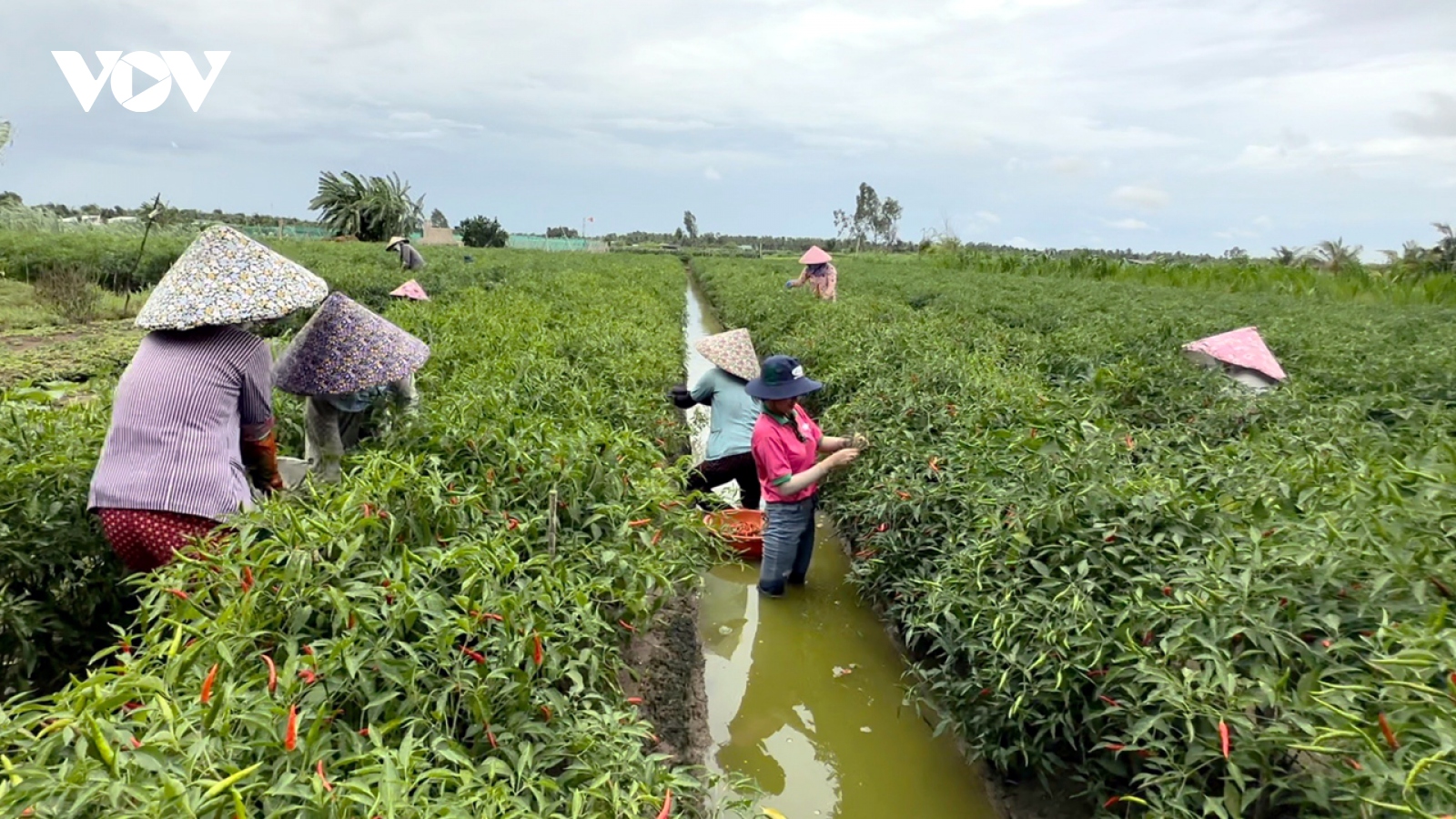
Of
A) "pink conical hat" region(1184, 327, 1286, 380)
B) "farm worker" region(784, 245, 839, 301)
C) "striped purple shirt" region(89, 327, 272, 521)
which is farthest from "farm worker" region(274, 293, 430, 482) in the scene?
"farm worker" region(784, 245, 839, 301)

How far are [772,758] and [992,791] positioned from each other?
36.2 inches

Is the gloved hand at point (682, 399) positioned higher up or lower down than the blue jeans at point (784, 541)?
higher up

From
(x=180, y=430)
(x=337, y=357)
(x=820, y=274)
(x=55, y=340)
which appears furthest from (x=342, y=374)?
(x=55, y=340)

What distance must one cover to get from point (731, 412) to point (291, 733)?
12.4 ft

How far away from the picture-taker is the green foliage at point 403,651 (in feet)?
4.52

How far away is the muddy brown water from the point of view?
3.21 metres

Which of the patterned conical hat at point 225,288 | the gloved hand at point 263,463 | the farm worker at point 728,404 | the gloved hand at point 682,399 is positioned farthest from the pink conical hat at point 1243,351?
the gloved hand at point 263,463

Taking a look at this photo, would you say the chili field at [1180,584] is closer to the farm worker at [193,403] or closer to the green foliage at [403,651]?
the green foliage at [403,651]

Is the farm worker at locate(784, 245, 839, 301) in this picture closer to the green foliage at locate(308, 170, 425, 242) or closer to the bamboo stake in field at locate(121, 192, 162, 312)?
the bamboo stake in field at locate(121, 192, 162, 312)

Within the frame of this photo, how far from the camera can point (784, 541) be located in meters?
4.51

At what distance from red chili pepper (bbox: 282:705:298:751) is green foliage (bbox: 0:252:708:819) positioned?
15 millimetres

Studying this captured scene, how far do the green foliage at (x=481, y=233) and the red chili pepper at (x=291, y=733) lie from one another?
4765 cm

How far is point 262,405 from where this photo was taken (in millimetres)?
2867

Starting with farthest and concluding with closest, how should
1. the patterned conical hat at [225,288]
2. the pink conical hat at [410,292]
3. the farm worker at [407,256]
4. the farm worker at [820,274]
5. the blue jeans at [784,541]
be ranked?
1. the farm worker at [407,256]
2. the farm worker at [820,274]
3. the pink conical hat at [410,292]
4. the blue jeans at [784,541]
5. the patterned conical hat at [225,288]
